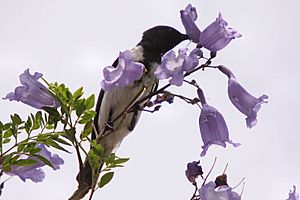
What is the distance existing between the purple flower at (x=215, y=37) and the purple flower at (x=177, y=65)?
0.08 m

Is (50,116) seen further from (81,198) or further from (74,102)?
(81,198)

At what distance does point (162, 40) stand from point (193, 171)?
66.6 inches

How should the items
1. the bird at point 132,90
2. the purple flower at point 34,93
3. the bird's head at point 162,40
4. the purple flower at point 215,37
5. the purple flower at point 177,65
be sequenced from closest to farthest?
the purple flower at point 177,65 < the purple flower at point 215,37 < the purple flower at point 34,93 < the bird at point 132,90 < the bird's head at point 162,40

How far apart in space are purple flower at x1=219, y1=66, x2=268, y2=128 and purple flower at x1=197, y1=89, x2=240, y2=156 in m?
0.06

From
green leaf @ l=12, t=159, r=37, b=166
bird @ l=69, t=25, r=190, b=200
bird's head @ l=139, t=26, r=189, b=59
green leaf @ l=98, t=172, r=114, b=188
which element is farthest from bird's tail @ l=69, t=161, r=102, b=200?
bird's head @ l=139, t=26, r=189, b=59

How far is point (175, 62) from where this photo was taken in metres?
1.38

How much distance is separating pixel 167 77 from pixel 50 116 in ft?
1.23

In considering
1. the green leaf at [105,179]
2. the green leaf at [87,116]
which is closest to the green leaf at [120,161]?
the green leaf at [105,179]

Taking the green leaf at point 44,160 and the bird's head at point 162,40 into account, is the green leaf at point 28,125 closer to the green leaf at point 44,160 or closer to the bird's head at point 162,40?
the green leaf at point 44,160

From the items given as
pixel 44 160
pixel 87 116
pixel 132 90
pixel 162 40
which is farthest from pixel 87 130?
pixel 162 40

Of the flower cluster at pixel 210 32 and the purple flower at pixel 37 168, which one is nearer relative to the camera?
the flower cluster at pixel 210 32

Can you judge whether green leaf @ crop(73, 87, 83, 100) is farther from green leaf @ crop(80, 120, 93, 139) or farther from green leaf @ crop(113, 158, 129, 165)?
green leaf @ crop(113, 158, 129, 165)

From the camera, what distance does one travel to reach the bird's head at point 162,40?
310 centimetres

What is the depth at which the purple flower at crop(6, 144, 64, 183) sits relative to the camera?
162cm
